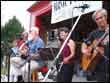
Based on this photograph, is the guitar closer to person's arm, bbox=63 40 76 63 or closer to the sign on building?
person's arm, bbox=63 40 76 63

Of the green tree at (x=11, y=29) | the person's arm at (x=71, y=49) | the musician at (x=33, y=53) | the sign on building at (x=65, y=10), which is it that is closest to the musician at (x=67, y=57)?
the person's arm at (x=71, y=49)

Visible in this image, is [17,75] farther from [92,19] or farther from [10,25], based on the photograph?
[92,19]

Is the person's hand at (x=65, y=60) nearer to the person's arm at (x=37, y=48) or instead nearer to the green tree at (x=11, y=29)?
the person's arm at (x=37, y=48)

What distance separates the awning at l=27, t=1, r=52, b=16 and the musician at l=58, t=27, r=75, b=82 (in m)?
0.28

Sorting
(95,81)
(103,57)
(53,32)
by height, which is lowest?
(95,81)

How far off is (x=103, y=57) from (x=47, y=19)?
78 centimetres

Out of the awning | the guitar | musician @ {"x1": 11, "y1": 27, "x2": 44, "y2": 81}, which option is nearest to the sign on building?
the awning

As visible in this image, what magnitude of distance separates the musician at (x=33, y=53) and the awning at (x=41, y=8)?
0.20m

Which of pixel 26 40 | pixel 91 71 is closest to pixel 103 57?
pixel 91 71

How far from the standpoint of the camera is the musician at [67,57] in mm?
4543

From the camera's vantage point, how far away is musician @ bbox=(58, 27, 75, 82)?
179 inches

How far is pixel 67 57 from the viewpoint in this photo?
458 cm

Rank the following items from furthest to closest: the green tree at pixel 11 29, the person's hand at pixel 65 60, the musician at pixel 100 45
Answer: the green tree at pixel 11 29 → the person's hand at pixel 65 60 → the musician at pixel 100 45

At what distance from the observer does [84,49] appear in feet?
14.7
